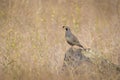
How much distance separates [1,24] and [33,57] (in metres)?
3.15

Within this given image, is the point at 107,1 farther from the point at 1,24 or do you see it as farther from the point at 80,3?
the point at 1,24

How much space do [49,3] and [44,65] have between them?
5815mm

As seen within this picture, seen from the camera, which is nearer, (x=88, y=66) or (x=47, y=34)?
(x=88, y=66)

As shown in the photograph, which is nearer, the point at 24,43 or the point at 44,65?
the point at 44,65

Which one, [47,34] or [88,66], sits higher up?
[47,34]

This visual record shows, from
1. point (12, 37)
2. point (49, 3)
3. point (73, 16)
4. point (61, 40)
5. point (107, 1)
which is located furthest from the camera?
point (107, 1)

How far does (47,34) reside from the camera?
11.7 m

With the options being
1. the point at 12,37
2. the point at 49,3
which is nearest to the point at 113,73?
the point at 12,37

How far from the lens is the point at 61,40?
465 inches

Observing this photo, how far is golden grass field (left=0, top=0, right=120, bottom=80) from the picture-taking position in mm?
8953

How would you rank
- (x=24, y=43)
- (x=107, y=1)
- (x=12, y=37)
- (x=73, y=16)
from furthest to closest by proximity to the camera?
(x=107, y=1) < (x=73, y=16) < (x=24, y=43) < (x=12, y=37)

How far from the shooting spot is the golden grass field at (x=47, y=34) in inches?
352

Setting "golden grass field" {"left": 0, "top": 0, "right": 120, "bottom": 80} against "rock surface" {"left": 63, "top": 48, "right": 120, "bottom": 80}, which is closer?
"rock surface" {"left": 63, "top": 48, "right": 120, "bottom": 80}

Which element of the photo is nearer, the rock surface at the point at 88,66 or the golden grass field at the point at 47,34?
the rock surface at the point at 88,66
